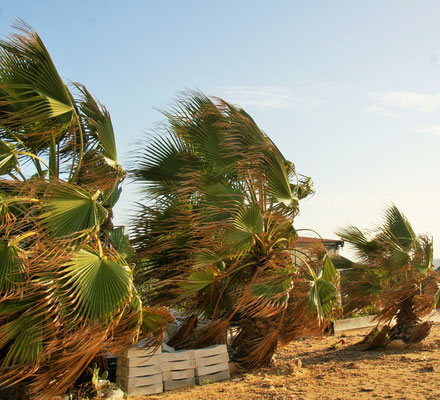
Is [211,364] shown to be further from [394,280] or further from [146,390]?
[394,280]

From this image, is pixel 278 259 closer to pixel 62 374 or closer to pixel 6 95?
pixel 62 374

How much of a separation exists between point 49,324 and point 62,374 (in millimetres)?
762

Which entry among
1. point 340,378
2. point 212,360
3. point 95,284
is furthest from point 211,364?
point 95,284

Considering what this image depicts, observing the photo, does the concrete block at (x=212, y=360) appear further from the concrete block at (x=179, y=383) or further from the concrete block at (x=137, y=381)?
the concrete block at (x=137, y=381)

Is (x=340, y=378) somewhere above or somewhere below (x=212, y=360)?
below

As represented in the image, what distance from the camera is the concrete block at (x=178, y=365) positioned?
→ 7354mm

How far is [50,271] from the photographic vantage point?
5.78 metres

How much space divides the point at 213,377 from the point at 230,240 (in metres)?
2.17

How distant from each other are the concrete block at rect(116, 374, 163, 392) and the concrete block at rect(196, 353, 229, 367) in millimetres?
769

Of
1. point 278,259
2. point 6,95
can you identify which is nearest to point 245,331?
point 278,259

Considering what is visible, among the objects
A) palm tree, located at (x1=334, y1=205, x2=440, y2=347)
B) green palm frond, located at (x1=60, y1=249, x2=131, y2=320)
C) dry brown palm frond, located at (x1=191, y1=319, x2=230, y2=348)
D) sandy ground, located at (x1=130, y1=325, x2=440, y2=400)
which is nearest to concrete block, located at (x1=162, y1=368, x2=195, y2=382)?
sandy ground, located at (x1=130, y1=325, x2=440, y2=400)

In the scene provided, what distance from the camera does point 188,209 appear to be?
343 inches

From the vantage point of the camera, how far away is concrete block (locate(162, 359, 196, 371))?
735 centimetres

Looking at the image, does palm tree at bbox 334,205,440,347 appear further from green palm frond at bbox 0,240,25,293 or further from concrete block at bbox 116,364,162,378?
green palm frond at bbox 0,240,25,293
